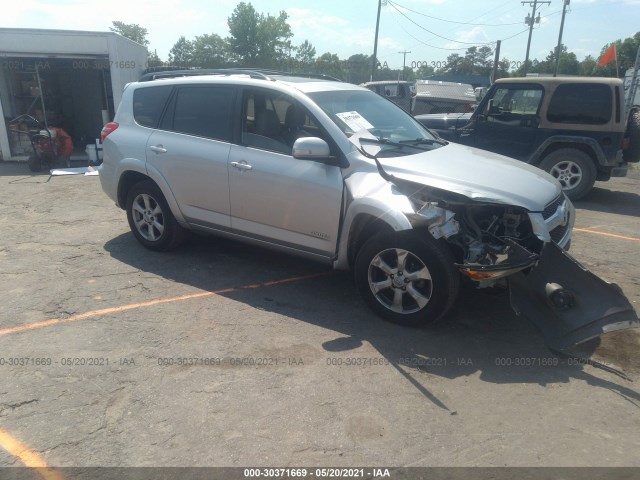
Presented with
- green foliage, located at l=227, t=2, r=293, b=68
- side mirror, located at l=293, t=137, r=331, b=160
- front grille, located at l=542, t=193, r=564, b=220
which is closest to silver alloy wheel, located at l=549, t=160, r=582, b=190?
front grille, located at l=542, t=193, r=564, b=220

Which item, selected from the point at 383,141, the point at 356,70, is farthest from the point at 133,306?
the point at 356,70

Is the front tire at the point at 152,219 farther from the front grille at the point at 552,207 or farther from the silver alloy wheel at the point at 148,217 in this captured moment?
the front grille at the point at 552,207

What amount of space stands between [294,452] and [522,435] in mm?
1320

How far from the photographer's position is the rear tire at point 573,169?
27.5ft

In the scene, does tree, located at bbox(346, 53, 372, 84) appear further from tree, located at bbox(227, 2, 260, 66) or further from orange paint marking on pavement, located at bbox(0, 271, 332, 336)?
orange paint marking on pavement, located at bbox(0, 271, 332, 336)

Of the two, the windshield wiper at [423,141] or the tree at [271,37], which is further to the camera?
the tree at [271,37]

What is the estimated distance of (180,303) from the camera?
4480 mm

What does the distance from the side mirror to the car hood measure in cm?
48

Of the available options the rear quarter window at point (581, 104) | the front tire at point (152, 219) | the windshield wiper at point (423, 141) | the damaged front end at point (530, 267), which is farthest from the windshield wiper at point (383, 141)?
the rear quarter window at point (581, 104)

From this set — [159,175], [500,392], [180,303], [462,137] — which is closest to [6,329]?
[180,303]

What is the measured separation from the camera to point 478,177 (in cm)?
390

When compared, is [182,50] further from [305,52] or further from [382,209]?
[382,209]

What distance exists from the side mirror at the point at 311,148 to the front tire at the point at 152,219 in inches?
80.5

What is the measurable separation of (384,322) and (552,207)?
1659 mm
